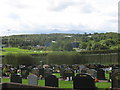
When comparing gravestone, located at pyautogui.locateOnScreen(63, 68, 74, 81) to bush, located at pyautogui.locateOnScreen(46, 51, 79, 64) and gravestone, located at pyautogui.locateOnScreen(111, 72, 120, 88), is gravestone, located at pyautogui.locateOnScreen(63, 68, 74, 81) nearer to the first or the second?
gravestone, located at pyautogui.locateOnScreen(111, 72, 120, 88)

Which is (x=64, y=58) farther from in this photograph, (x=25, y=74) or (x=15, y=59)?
(x=25, y=74)

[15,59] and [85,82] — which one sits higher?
[85,82]

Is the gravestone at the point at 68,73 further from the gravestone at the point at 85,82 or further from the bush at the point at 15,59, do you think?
the bush at the point at 15,59

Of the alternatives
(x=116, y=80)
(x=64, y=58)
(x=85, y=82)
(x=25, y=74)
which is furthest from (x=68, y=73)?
(x=64, y=58)

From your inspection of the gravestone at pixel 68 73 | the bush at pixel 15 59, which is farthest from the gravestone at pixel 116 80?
the bush at pixel 15 59

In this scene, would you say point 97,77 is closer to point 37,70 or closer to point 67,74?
point 67,74

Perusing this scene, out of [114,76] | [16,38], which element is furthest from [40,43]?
Answer: [114,76]

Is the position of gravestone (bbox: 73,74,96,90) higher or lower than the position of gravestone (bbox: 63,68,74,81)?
higher

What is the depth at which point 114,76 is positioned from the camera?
29.4ft

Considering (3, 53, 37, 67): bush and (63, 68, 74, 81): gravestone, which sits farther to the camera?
(3, 53, 37, 67): bush

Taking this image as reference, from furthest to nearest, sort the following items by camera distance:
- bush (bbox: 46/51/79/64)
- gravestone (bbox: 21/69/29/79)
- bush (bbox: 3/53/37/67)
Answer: bush (bbox: 46/51/79/64), bush (bbox: 3/53/37/67), gravestone (bbox: 21/69/29/79)

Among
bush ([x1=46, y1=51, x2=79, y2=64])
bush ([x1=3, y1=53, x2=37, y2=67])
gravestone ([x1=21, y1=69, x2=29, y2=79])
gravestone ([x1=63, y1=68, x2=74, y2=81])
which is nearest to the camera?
gravestone ([x1=63, y1=68, x2=74, y2=81])

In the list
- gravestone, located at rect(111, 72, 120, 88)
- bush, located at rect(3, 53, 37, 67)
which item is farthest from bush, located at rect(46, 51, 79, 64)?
gravestone, located at rect(111, 72, 120, 88)

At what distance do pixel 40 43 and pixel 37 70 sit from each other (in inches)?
2057
